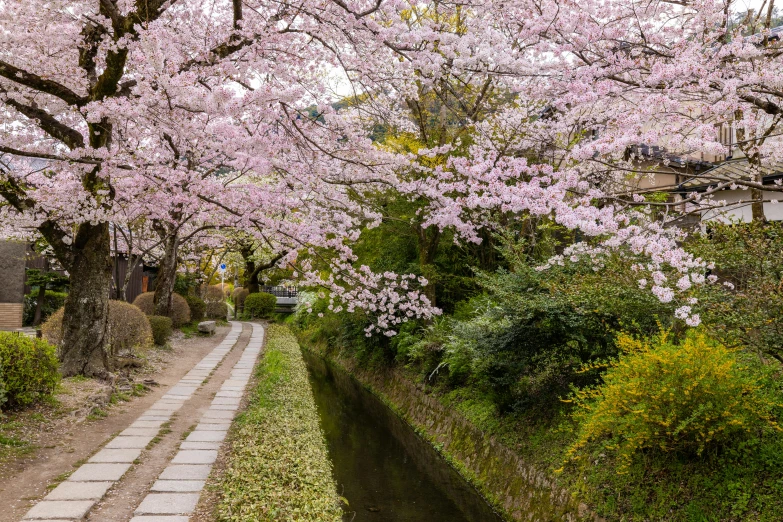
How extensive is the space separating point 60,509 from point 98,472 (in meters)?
0.98

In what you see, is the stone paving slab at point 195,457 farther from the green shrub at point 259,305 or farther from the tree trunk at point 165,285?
the green shrub at point 259,305

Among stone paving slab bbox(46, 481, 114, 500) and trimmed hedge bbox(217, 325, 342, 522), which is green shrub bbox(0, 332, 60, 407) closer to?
stone paving slab bbox(46, 481, 114, 500)

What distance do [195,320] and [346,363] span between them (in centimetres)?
845

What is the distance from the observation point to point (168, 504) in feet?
15.5

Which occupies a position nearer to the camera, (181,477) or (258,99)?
(181,477)

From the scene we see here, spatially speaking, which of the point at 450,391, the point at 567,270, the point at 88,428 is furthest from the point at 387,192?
the point at 88,428

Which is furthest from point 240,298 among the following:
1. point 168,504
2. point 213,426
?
point 168,504

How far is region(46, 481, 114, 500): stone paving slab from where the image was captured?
15.6 feet

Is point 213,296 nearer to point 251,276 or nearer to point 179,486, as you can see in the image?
point 251,276

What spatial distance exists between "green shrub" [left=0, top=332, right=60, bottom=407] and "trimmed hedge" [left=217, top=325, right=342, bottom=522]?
8.29 feet

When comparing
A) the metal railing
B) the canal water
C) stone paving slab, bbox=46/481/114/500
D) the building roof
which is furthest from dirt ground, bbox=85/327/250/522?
the metal railing

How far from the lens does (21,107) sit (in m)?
8.20

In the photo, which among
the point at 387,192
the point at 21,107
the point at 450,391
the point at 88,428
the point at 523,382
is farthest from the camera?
the point at 387,192

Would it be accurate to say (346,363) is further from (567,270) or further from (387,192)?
(567,270)
